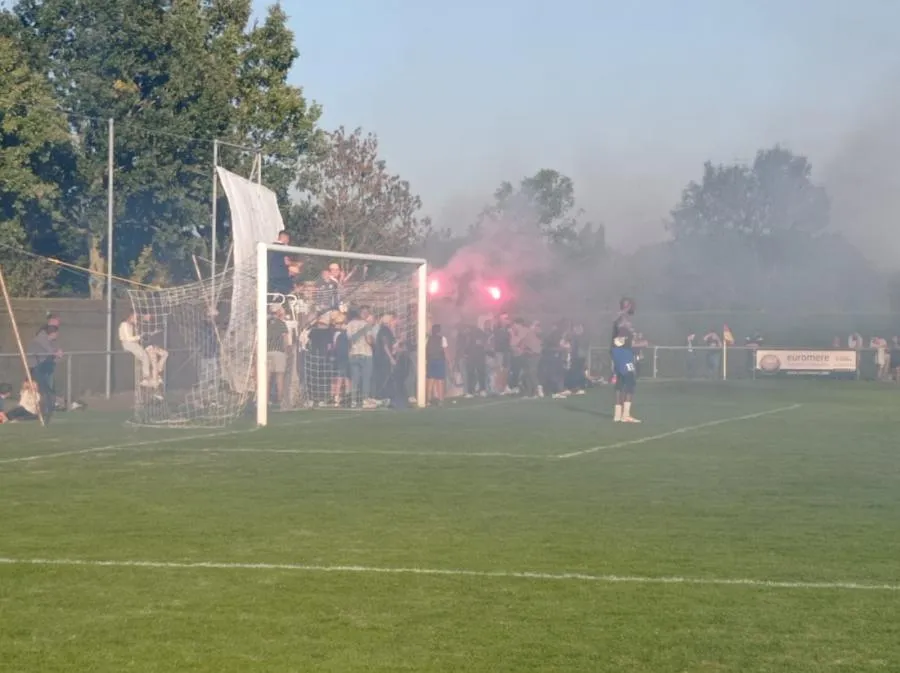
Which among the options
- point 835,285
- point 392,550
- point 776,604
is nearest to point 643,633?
point 776,604

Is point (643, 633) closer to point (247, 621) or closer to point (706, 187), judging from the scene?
point (247, 621)

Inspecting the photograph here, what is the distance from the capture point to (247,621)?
788cm

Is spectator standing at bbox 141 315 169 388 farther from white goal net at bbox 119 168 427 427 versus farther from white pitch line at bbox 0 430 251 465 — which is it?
white pitch line at bbox 0 430 251 465

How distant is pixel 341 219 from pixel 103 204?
1110 cm

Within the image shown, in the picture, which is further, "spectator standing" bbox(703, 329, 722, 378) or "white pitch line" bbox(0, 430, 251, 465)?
"spectator standing" bbox(703, 329, 722, 378)

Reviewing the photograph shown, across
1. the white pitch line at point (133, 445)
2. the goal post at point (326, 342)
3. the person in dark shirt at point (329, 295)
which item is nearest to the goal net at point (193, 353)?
the goal post at point (326, 342)

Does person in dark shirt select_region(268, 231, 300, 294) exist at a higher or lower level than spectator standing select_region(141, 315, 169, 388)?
higher

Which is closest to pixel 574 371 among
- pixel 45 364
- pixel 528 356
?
pixel 528 356

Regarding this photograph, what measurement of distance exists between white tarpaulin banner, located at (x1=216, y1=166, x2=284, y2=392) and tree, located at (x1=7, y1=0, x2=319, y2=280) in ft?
27.1

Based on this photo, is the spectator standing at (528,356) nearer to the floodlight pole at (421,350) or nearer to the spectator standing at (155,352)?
the floodlight pole at (421,350)

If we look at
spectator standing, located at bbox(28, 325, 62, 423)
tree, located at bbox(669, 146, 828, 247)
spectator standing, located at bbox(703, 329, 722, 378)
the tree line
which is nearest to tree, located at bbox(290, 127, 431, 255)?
the tree line

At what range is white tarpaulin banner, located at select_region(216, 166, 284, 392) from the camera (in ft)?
82.4

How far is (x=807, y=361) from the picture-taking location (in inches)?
1804

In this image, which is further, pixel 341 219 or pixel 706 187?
pixel 706 187
